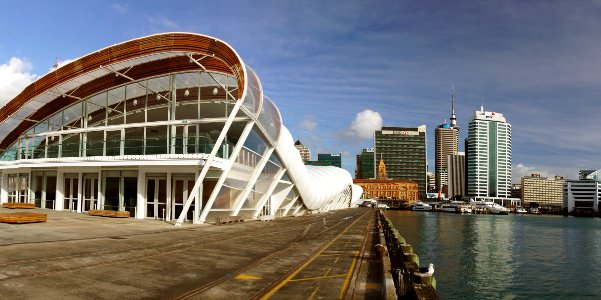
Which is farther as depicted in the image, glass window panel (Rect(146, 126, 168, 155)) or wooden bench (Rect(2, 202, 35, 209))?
wooden bench (Rect(2, 202, 35, 209))

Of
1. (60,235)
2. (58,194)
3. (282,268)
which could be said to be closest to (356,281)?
(282,268)

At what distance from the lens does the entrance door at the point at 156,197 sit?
37625mm

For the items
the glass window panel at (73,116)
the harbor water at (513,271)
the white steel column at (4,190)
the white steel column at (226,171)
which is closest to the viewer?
the harbor water at (513,271)

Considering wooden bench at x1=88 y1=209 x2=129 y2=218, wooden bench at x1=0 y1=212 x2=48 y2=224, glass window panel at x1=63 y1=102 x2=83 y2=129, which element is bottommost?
wooden bench at x1=88 y1=209 x2=129 y2=218

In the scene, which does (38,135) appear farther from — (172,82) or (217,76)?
(217,76)

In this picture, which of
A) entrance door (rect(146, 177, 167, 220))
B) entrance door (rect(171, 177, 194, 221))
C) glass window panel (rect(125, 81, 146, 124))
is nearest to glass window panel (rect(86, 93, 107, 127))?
glass window panel (rect(125, 81, 146, 124))

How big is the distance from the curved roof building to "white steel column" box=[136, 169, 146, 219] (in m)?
0.09

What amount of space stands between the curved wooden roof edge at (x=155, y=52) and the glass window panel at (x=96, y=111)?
1134 mm

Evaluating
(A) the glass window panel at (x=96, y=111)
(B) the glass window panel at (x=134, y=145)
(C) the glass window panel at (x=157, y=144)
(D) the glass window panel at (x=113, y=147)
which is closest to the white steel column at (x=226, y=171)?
(C) the glass window panel at (x=157, y=144)

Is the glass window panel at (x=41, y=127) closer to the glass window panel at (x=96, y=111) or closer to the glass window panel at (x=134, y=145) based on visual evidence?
the glass window panel at (x=96, y=111)

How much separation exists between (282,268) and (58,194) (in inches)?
1422

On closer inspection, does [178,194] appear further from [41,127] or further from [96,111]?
[41,127]

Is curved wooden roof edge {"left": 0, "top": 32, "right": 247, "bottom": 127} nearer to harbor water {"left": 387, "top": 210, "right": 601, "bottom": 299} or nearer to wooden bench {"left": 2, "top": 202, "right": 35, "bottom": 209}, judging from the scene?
wooden bench {"left": 2, "top": 202, "right": 35, "bottom": 209}

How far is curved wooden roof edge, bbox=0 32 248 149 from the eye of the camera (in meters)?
34.3
